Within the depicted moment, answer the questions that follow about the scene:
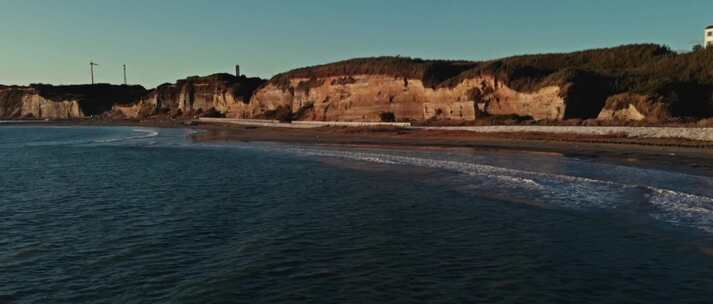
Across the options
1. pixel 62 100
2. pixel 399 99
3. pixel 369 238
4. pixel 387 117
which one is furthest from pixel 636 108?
pixel 62 100

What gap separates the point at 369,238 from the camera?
14.4 meters

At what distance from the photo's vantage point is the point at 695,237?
1349 cm

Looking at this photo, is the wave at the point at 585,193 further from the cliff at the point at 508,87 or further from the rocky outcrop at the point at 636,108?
the cliff at the point at 508,87

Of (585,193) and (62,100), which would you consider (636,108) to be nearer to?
(585,193)

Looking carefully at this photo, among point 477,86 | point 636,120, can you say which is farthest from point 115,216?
point 477,86

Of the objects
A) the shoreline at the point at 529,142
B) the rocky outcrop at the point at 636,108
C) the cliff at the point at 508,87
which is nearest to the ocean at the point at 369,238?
the shoreline at the point at 529,142

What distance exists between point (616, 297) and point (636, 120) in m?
36.5

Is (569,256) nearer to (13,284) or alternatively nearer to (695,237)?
(695,237)

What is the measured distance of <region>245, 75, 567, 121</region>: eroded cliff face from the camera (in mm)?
53719

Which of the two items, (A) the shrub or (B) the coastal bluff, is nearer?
(B) the coastal bluff

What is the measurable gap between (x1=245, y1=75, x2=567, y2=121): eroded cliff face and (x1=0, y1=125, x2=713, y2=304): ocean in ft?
85.3

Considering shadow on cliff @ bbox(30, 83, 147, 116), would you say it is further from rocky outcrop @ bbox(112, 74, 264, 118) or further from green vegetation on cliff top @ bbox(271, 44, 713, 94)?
green vegetation on cliff top @ bbox(271, 44, 713, 94)

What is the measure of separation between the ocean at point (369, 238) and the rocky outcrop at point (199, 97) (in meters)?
79.7

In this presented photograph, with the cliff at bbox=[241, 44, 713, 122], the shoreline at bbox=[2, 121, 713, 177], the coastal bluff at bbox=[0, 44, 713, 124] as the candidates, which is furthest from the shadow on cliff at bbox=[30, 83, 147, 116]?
the shoreline at bbox=[2, 121, 713, 177]
